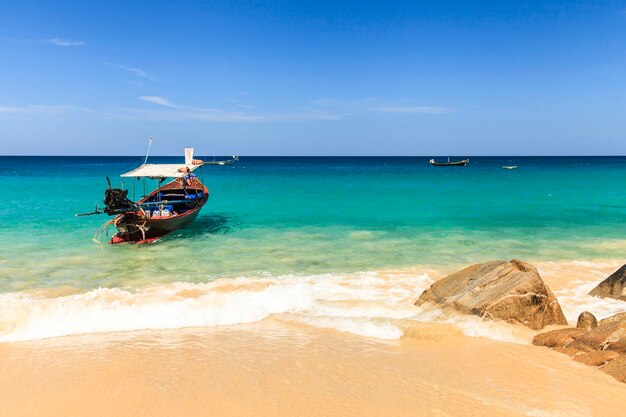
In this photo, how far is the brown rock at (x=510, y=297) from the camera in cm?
814

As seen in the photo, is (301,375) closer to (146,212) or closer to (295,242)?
(295,242)

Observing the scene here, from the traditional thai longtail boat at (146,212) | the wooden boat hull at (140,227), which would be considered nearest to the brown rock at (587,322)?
the traditional thai longtail boat at (146,212)

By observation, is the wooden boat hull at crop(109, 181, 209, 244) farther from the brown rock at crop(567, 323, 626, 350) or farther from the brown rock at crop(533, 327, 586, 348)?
the brown rock at crop(567, 323, 626, 350)

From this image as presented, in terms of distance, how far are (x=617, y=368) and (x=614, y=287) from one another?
15.4 feet

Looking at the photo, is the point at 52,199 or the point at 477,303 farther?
the point at 52,199

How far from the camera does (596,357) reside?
6.67m

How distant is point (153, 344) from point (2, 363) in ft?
7.45

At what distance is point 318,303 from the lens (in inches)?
402

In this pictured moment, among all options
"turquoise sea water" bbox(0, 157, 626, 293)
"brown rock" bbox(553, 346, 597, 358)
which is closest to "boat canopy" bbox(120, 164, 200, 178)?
"turquoise sea water" bbox(0, 157, 626, 293)

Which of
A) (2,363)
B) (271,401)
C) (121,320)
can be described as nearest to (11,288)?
(121,320)

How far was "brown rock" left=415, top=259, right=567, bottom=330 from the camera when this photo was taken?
320 inches

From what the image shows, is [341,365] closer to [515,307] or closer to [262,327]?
[262,327]

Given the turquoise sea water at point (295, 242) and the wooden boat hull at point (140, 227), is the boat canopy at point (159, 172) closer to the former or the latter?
the wooden boat hull at point (140, 227)

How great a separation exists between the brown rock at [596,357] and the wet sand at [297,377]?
0.19 meters
